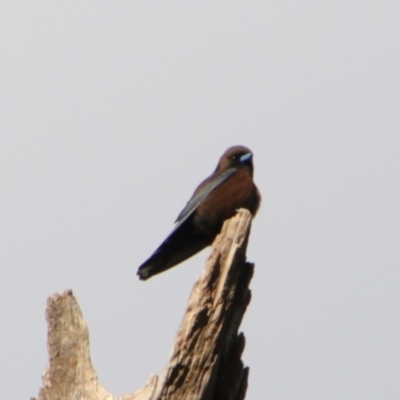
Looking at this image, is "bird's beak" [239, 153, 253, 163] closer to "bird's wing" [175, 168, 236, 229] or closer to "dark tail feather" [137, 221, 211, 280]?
"bird's wing" [175, 168, 236, 229]

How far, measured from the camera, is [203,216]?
28.2 ft

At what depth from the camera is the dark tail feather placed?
8438 millimetres

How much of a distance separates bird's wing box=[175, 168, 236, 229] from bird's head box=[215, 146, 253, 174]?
1.21 ft

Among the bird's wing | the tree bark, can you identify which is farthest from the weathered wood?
the bird's wing

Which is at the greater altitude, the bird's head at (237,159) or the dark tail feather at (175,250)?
the bird's head at (237,159)

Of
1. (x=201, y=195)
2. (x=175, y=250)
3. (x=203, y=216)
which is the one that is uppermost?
(x=201, y=195)

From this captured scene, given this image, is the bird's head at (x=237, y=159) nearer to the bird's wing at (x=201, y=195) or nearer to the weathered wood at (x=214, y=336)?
the bird's wing at (x=201, y=195)

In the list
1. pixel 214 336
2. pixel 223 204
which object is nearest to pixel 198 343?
pixel 214 336

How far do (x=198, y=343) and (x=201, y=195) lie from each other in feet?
12.4

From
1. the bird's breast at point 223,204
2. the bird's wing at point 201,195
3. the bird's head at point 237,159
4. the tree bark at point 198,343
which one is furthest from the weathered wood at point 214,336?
the bird's head at point 237,159

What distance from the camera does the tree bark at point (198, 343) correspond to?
516cm

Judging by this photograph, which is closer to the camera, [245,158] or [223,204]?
[223,204]

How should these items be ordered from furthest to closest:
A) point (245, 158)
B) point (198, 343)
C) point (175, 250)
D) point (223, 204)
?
point (245, 158)
point (175, 250)
point (223, 204)
point (198, 343)

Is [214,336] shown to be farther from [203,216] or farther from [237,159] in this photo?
[237,159]
